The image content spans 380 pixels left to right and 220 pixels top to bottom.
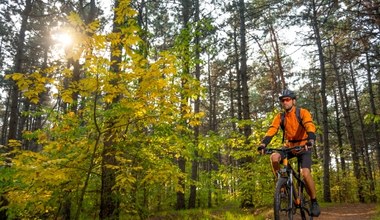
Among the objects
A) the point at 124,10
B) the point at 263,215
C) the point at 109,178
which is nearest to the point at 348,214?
the point at 263,215

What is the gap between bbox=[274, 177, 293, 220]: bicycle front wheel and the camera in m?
4.43

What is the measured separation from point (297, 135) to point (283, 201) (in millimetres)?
1210

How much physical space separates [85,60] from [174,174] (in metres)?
2.31

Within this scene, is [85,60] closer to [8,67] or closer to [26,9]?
[26,9]

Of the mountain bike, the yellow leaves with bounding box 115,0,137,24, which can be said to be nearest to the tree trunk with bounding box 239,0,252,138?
the mountain bike

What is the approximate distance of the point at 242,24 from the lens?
15445 millimetres

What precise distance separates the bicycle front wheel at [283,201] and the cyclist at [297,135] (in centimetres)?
29

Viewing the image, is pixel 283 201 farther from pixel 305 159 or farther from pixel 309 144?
pixel 309 144

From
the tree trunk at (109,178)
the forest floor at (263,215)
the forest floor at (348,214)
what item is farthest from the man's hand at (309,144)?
the forest floor at (348,214)

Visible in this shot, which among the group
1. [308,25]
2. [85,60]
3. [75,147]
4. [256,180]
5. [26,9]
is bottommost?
[256,180]

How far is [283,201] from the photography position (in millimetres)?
4637

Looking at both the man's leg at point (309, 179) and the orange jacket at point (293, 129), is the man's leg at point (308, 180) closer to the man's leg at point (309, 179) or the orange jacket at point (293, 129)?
the man's leg at point (309, 179)

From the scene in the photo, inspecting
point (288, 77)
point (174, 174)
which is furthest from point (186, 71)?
point (288, 77)

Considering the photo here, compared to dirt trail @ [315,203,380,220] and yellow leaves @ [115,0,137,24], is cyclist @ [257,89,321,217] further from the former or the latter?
dirt trail @ [315,203,380,220]
